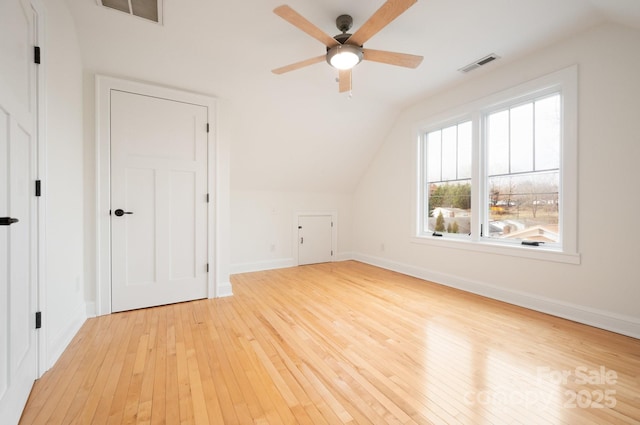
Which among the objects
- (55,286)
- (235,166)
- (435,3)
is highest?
(435,3)

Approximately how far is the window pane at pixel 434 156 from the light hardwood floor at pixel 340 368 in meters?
2.00

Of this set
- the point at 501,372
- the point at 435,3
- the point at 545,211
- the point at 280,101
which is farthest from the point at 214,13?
the point at 545,211

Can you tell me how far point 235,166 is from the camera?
4.11 m

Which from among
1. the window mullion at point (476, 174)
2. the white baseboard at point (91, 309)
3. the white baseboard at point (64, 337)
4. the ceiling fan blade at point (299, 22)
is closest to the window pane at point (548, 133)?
the window mullion at point (476, 174)

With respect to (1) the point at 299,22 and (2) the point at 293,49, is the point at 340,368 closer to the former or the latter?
(1) the point at 299,22

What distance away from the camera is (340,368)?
1.75 metres

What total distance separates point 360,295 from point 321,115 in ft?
8.62

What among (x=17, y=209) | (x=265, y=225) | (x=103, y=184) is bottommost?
(x=265, y=225)

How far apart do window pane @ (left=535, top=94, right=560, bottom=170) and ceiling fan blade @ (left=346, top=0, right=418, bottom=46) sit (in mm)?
2210

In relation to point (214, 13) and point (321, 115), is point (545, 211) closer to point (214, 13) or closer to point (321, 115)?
point (321, 115)

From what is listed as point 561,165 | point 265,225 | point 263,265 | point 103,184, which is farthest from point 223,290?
point 561,165

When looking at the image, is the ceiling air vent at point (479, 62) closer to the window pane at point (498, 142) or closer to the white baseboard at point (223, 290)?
the window pane at point (498, 142)

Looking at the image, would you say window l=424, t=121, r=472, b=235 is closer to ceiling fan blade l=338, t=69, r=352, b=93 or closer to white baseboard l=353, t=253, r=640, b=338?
white baseboard l=353, t=253, r=640, b=338

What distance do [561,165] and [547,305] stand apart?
1423 millimetres
